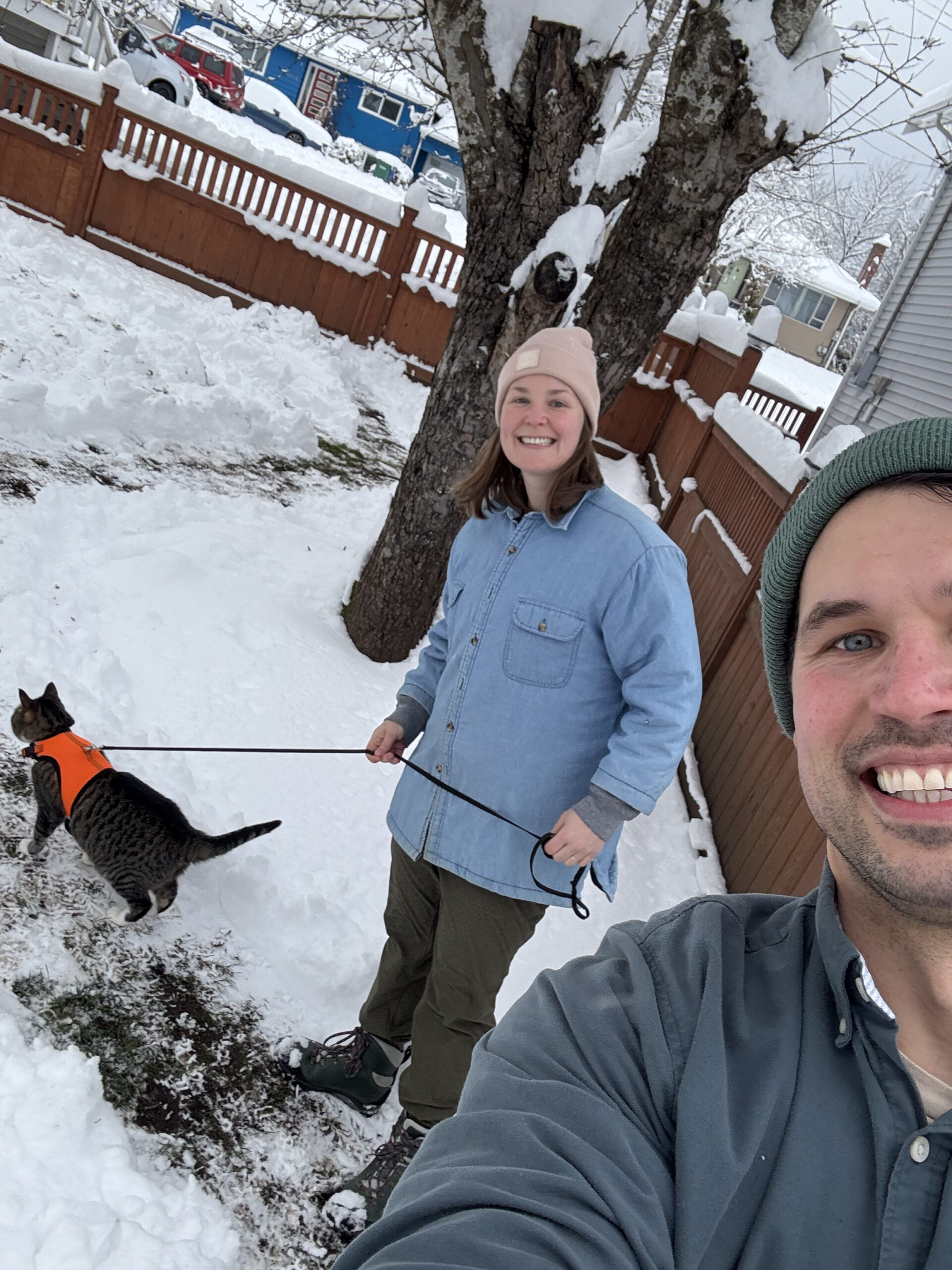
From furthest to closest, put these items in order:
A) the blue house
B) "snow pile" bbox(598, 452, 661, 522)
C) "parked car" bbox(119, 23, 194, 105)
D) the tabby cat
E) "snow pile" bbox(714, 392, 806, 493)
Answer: the blue house → "parked car" bbox(119, 23, 194, 105) → "snow pile" bbox(598, 452, 661, 522) → "snow pile" bbox(714, 392, 806, 493) → the tabby cat

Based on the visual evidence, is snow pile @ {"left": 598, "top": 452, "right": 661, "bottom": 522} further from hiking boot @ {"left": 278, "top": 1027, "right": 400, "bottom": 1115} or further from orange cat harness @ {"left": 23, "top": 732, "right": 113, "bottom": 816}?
hiking boot @ {"left": 278, "top": 1027, "right": 400, "bottom": 1115}

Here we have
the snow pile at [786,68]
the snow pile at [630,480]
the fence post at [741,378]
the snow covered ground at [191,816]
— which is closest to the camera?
the snow covered ground at [191,816]

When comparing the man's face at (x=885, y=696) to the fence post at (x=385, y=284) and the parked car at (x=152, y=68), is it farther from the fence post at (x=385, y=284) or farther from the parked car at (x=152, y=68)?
the parked car at (x=152, y=68)

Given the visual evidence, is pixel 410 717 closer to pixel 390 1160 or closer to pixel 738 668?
pixel 390 1160

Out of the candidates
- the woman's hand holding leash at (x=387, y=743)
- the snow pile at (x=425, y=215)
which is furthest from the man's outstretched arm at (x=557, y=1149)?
the snow pile at (x=425, y=215)

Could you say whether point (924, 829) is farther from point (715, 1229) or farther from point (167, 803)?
point (167, 803)

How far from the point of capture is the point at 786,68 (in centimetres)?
364

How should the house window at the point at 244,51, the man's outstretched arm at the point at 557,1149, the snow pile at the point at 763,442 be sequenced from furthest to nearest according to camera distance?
the house window at the point at 244,51 → the snow pile at the point at 763,442 → the man's outstretched arm at the point at 557,1149

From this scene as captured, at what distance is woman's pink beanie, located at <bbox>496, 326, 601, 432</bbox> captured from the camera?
2371 mm

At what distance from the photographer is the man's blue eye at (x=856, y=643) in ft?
4.03

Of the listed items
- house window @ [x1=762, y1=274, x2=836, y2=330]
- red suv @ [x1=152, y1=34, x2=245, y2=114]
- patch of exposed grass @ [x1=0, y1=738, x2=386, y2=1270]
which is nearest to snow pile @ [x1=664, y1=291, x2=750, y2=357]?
patch of exposed grass @ [x1=0, y1=738, x2=386, y2=1270]

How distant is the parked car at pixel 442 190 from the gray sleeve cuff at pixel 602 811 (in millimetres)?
31341

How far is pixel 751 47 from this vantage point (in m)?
3.63

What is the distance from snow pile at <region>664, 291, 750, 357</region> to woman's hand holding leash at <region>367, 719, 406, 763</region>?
781 cm
